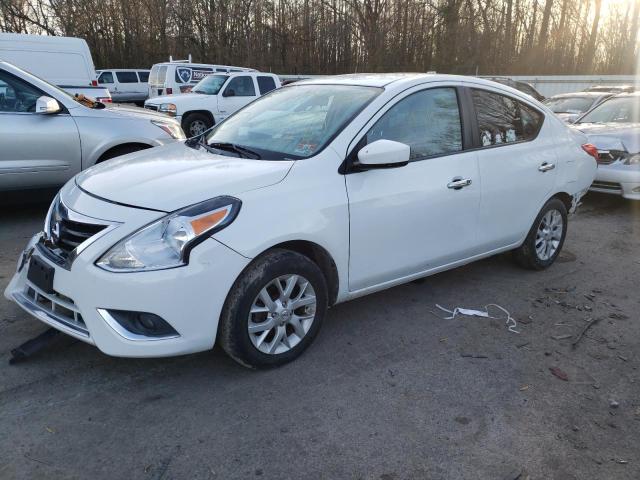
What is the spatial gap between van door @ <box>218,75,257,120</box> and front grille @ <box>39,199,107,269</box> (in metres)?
10.8

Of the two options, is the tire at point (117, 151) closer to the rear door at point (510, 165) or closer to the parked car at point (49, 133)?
the parked car at point (49, 133)

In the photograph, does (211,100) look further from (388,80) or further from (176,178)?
(176,178)

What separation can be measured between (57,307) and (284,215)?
1.32m

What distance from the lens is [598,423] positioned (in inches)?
111

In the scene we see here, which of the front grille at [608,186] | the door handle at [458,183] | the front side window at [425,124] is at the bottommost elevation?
the front grille at [608,186]

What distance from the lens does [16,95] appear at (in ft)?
18.4

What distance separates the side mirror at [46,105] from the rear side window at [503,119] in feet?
13.8

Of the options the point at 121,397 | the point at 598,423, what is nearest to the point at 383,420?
the point at 598,423

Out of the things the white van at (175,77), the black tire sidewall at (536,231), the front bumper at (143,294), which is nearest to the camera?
the front bumper at (143,294)

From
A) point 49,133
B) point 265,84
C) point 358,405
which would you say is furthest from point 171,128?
point 265,84

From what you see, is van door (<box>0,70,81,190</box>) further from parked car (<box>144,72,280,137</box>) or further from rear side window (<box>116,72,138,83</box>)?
rear side window (<box>116,72,138,83</box>)

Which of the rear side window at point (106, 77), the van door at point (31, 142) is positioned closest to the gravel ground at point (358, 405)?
the van door at point (31, 142)

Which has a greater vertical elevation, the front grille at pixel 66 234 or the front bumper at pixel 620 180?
the front grille at pixel 66 234

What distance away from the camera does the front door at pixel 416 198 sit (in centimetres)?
338
